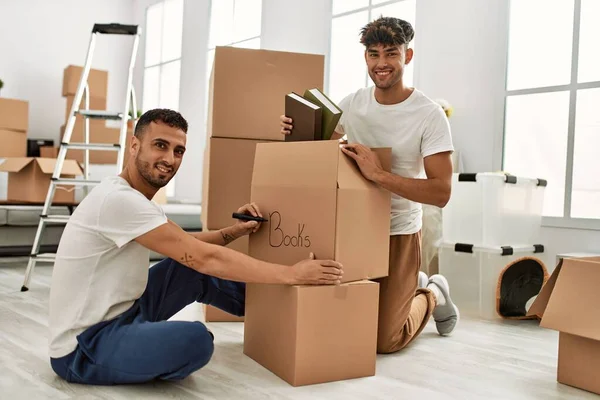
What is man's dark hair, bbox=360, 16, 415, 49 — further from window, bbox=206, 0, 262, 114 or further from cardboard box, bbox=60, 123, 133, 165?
cardboard box, bbox=60, 123, 133, 165

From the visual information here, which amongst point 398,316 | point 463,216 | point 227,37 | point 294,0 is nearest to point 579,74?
point 463,216

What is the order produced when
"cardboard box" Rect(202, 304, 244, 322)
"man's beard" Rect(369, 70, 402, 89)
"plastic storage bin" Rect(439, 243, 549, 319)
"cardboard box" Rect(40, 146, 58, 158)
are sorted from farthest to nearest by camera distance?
"cardboard box" Rect(40, 146, 58, 158) < "plastic storage bin" Rect(439, 243, 549, 319) < "cardboard box" Rect(202, 304, 244, 322) < "man's beard" Rect(369, 70, 402, 89)

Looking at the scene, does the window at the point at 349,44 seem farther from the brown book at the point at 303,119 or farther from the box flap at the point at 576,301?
the box flap at the point at 576,301

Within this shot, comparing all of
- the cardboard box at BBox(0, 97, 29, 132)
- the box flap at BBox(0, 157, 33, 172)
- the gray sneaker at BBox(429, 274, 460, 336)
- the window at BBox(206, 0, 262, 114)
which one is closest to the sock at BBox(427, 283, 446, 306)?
the gray sneaker at BBox(429, 274, 460, 336)

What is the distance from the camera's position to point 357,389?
1673 mm

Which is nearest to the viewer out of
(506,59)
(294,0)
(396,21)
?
(396,21)

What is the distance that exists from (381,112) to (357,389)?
953mm

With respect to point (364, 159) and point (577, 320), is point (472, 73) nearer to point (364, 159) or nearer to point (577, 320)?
point (364, 159)

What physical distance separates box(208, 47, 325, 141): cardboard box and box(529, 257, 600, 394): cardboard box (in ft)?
4.15

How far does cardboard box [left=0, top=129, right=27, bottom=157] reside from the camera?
519cm

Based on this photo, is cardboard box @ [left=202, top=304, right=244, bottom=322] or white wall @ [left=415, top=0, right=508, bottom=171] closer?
cardboard box @ [left=202, top=304, right=244, bottom=322]

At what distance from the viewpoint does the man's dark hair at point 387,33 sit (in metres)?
1.96

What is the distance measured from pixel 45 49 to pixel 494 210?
5.18 meters

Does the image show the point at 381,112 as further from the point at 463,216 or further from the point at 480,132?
the point at 480,132
